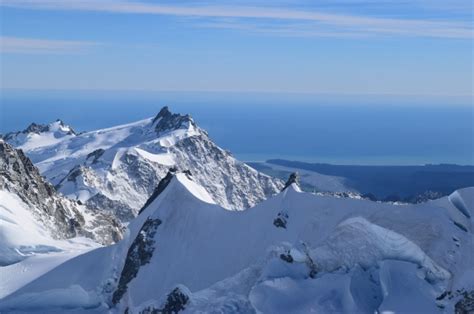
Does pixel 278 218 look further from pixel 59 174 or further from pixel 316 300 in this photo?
pixel 59 174

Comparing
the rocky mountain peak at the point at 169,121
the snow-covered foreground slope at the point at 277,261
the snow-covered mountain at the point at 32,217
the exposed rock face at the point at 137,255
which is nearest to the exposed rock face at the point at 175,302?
the snow-covered foreground slope at the point at 277,261

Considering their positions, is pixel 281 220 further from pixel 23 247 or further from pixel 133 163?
pixel 133 163

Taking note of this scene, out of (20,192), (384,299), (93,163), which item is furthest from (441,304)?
(93,163)

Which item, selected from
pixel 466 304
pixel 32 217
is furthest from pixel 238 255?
pixel 32 217

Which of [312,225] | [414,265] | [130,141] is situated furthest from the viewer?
[130,141]

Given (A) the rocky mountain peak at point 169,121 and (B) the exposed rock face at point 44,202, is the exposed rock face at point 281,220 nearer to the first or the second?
(B) the exposed rock face at point 44,202

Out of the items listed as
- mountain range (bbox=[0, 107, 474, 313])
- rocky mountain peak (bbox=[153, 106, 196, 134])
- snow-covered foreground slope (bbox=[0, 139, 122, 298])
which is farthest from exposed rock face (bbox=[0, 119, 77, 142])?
mountain range (bbox=[0, 107, 474, 313])
